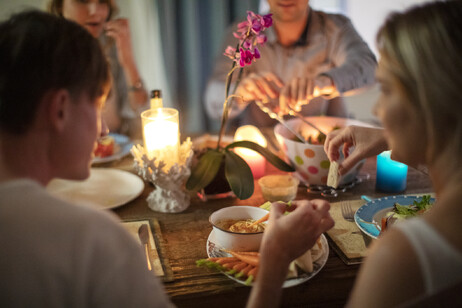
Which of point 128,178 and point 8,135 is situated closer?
point 8,135

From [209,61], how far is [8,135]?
2.78 m

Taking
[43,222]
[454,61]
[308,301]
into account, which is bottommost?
[308,301]

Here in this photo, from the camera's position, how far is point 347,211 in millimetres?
1261

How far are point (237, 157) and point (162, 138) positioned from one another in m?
0.25

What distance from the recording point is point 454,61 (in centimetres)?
66

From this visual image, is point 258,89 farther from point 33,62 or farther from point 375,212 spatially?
point 33,62

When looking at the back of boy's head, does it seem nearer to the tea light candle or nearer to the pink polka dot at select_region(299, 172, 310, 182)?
the pink polka dot at select_region(299, 172, 310, 182)

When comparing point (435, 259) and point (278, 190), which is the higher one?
point (435, 259)

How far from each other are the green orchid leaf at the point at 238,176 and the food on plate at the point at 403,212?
1.35 ft

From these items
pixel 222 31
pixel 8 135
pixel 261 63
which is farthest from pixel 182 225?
pixel 222 31

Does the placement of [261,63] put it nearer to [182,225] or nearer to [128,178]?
[128,178]

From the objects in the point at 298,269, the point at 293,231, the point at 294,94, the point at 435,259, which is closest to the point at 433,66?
the point at 435,259

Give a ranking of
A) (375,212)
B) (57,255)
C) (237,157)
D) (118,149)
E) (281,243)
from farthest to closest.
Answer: (118,149) → (237,157) → (375,212) → (281,243) → (57,255)

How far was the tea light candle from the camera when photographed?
1382 millimetres
